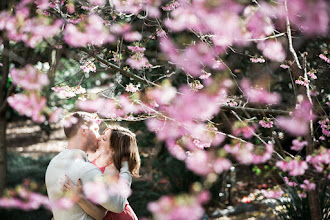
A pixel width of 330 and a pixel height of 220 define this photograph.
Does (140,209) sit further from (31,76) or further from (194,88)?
(31,76)

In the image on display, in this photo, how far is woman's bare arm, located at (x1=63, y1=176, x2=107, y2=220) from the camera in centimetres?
222

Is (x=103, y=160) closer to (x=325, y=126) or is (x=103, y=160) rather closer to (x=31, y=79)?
(x=31, y=79)

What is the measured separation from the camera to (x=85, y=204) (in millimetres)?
2264

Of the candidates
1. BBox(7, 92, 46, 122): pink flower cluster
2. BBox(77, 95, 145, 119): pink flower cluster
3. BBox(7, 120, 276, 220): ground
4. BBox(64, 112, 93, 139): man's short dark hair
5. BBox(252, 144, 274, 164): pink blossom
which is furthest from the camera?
BBox(7, 120, 276, 220): ground

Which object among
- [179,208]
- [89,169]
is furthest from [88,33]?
[179,208]

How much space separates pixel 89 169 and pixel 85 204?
0.21 m

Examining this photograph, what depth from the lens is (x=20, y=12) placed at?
3.27 meters

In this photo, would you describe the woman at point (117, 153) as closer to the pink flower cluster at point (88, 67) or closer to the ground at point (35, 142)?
the pink flower cluster at point (88, 67)

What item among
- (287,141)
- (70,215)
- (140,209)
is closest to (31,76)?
(70,215)

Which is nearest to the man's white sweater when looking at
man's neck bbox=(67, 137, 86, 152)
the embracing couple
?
the embracing couple

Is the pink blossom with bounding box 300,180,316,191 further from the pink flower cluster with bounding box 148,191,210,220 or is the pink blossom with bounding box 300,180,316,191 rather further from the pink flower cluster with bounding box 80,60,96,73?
the pink flower cluster with bounding box 80,60,96,73

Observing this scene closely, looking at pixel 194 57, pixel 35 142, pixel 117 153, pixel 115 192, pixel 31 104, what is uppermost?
pixel 31 104

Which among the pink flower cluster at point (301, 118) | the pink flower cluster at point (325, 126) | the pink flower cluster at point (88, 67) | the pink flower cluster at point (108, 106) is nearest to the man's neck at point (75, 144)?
the pink flower cluster at point (108, 106)

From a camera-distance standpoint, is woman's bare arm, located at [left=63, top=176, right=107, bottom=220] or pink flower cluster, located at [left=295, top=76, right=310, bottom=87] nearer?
woman's bare arm, located at [left=63, top=176, right=107, bottom=220]
